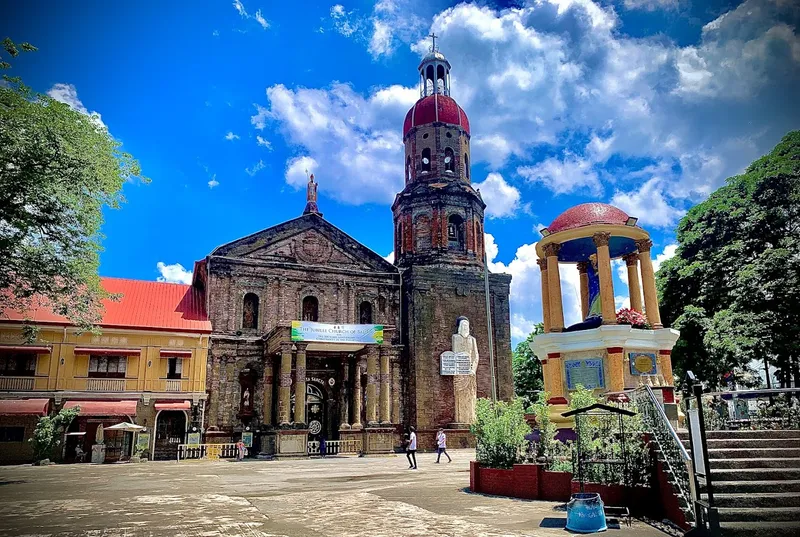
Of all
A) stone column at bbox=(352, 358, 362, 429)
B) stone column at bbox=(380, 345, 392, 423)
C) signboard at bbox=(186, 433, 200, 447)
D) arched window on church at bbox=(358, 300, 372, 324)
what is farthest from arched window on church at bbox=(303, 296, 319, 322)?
signboard at bbox=(186, 433, 200, 447)

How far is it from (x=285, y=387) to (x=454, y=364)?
11.0 m

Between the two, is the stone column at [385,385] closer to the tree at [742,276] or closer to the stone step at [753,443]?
the tree at [742,276]

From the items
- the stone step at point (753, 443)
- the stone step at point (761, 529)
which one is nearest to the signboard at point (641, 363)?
the stone step at point (753, 443)

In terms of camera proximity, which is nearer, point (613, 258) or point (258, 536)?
point (258, 536)

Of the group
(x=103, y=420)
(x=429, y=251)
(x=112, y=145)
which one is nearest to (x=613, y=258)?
(x=112, y=145)

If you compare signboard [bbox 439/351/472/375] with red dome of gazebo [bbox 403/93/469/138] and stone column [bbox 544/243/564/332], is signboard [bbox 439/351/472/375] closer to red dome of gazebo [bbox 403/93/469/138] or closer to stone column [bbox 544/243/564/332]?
red dome of gazebo [bbox 403/93/469/138]

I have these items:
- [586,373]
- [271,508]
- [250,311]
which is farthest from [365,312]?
[271,508]

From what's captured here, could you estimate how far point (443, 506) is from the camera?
11.5 m

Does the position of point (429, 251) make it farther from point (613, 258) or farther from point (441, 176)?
point (613, 258)

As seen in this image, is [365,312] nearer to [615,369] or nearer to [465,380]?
[465,380]

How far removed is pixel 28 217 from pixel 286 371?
15.1 meters

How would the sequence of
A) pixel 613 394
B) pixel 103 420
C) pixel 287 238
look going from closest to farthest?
pixel 613 394, pixel 103 420, pixel 287 238

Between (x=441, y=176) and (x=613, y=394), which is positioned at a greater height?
(x=441, y=176)

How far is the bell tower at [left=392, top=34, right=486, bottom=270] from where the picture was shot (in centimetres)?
3831
